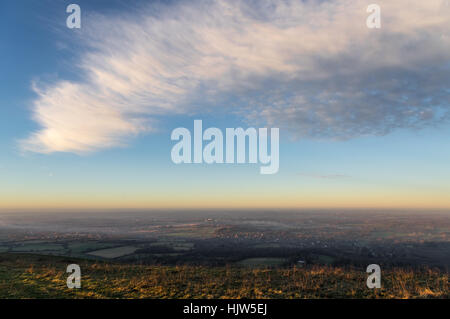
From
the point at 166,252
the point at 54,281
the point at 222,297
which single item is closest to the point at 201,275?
the point at 222,297
